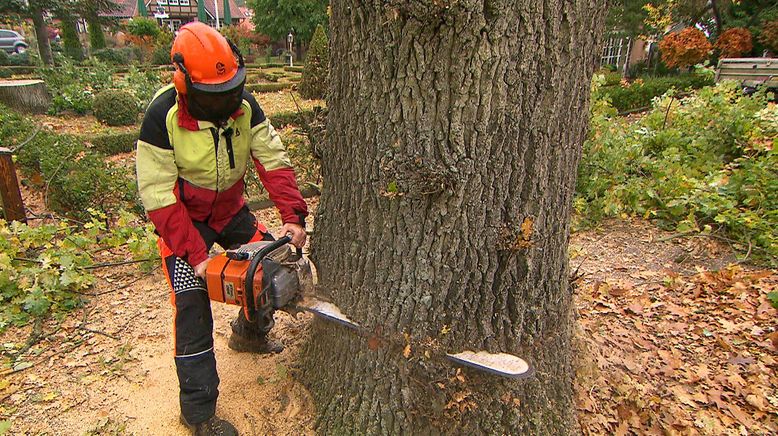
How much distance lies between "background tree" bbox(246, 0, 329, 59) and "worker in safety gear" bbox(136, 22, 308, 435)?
2923 centimetres

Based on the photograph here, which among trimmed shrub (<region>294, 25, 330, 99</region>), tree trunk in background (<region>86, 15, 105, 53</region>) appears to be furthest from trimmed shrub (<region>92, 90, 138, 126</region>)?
tree trunk in background (<region>86, 15, 105, 53</region>)

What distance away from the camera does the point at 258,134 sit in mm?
2273

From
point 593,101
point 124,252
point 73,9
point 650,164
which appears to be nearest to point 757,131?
point 650,164

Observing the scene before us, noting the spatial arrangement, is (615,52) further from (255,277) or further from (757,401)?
(255,277)

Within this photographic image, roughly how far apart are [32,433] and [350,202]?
6.11 feet

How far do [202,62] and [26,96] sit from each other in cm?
1055

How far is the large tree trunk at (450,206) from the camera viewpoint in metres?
1.60

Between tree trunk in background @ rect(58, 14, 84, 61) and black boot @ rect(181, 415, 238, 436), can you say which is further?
tree trunk in background @ rect(58, 14, 84, 61)

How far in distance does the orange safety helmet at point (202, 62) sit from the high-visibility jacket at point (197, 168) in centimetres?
13

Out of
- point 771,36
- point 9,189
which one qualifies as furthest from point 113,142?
point 771,36

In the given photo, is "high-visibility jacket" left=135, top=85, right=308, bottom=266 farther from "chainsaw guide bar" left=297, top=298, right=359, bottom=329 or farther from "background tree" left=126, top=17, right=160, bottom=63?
"background tree" left=126, top=17, right=160, bottom=63

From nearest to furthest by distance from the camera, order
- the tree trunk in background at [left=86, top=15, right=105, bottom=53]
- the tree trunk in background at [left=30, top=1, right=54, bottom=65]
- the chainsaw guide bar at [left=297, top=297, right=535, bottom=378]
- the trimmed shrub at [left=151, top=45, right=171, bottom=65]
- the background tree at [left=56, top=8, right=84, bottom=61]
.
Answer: the chainsaw guide bar at [left=297, top=297, right=535, bottom=378] → the tree trunk in background at [left=30, top=1, right=54, bottom=65] → the background tree at [left=56, top=8, right=84, bottom=61] → the trimmed shrub at [left=151, top=45, right=171, bottom=65] → the tree trunk in background at [left=86, top=15, right=105, bottom=53]

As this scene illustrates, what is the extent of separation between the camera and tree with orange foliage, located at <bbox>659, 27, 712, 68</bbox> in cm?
1362

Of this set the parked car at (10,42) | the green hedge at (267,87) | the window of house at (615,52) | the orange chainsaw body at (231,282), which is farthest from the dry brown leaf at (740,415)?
the parked car at (10,42)
